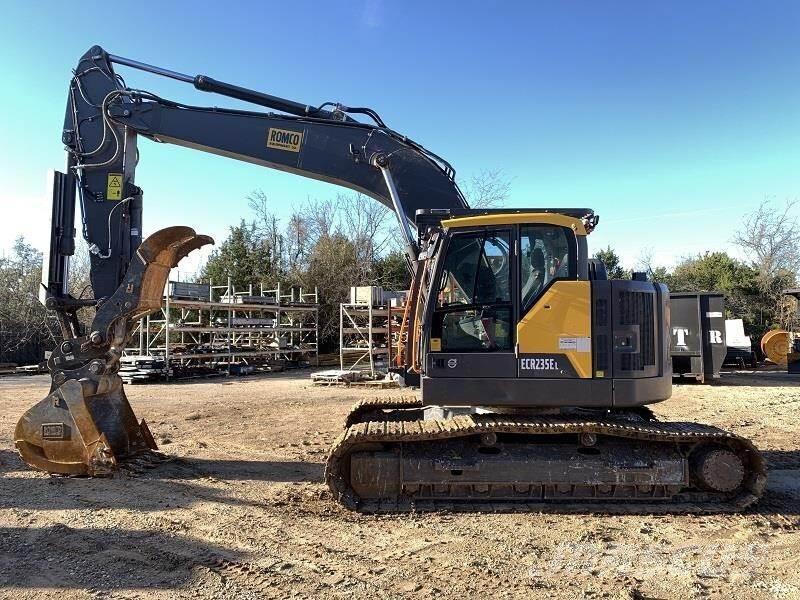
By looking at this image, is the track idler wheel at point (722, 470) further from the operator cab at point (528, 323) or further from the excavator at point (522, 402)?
the operator cab at point (528, 323)

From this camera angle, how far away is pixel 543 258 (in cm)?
550

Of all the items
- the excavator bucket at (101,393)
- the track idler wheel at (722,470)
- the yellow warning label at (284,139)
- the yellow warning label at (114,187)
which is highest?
the yellow warning label at (284,139)

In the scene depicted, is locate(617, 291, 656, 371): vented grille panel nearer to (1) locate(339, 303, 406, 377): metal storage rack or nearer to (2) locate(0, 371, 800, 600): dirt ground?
(2) locate(0, 371, 800, 600): dirt ground

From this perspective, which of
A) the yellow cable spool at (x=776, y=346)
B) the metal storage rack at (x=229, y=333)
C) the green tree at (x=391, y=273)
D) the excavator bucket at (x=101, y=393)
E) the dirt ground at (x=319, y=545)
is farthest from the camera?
the green tree at (x=391, y=273)

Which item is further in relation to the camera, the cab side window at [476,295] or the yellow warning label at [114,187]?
the yellow warning label at [114,187]

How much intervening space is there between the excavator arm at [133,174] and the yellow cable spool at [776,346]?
17.7 metres

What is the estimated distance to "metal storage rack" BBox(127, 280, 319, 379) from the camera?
60.4ft

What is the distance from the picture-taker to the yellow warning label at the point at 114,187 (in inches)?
277

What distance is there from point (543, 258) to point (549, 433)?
1650 mm

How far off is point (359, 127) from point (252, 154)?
1406 mm

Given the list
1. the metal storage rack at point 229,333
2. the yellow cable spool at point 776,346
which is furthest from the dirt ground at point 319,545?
the yellow cable spool at point 776,346

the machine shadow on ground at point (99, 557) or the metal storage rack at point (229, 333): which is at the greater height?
the metal storage rack at point (229, 333)

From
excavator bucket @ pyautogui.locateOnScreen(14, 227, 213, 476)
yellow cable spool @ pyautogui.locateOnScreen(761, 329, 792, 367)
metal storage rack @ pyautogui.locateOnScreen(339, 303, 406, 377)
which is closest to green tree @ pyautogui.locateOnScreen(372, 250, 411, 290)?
metal storage rack @ pyautogui.locateOnScreen(339, 303, 406, 377)

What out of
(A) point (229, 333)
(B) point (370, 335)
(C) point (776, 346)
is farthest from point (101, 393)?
(C) point (776, 346)
